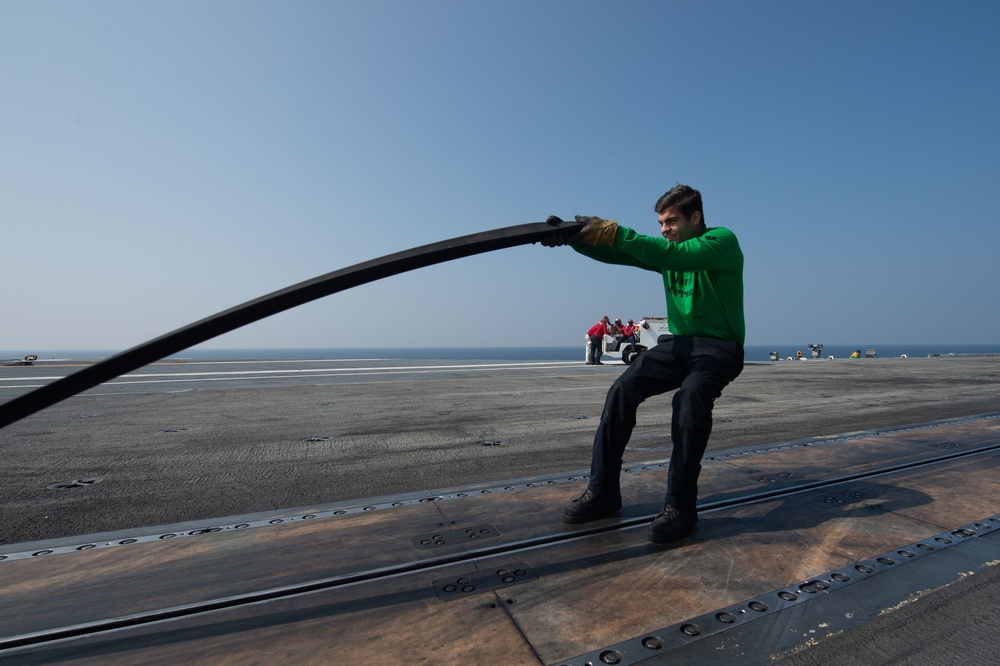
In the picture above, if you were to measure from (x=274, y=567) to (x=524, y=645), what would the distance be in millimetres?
994

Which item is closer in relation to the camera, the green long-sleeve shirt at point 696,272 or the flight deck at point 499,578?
the flight deck at point 499,578

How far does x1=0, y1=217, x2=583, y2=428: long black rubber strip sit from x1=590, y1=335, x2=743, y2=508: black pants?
0.80 m

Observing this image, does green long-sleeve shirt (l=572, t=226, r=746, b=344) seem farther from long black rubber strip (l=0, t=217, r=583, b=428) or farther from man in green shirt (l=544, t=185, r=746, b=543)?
long black rubber strip (l=0, t=217, r=583, b=428)

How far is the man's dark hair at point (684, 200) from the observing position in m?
2.42

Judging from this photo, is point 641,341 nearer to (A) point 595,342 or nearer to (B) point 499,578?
(A) point 595,342

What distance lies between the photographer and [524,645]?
1.30 meters

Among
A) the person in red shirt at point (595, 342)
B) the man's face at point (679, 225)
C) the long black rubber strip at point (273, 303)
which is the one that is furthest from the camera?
the person in red shirt at point (595, 342)

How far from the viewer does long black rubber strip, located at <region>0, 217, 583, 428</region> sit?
131cm

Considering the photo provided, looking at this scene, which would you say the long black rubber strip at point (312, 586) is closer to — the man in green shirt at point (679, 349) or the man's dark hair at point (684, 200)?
the man in green shirt at point (679, 349)

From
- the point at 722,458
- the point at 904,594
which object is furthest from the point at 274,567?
the point at 722,458

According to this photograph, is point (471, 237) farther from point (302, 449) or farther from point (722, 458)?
point (302, 449)

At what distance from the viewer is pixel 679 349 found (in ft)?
7.60

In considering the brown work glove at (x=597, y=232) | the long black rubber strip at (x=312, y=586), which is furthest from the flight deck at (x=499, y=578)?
the brown work glove at (x=597, y=232)

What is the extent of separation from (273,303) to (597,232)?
123 centimetres
